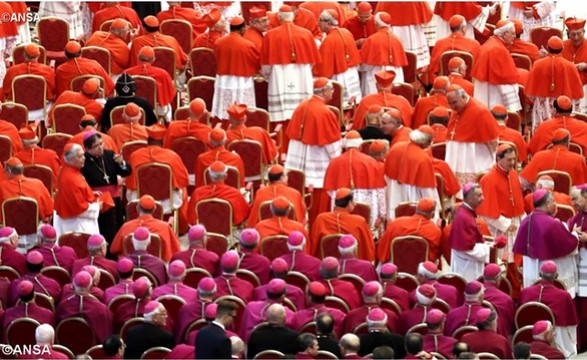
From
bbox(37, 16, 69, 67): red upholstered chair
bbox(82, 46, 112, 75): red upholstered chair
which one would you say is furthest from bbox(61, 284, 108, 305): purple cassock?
bbox(37, 16, 69, 67): red upholstered chair

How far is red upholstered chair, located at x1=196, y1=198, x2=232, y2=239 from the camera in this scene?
21.4 metres

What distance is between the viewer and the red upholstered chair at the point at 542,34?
26203 millimetres

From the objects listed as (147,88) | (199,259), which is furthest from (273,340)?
(147,88)

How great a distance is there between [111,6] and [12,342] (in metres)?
9.06

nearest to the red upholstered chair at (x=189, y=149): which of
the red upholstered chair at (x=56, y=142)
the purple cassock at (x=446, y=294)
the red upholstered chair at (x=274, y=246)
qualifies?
the red upholstered chair at (x=56, y=142)

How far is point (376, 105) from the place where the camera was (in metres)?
23.1

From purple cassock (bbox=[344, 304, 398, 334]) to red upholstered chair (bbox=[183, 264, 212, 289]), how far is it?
5.97ft

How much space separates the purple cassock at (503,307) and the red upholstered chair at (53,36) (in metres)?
8.98

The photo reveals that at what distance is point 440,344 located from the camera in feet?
59.0

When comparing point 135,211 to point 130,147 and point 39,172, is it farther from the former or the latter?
point 130,147

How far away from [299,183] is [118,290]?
11.9 ft

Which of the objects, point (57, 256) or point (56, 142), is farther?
point (56, 142)

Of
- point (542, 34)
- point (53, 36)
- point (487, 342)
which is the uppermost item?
point (53, 36)
